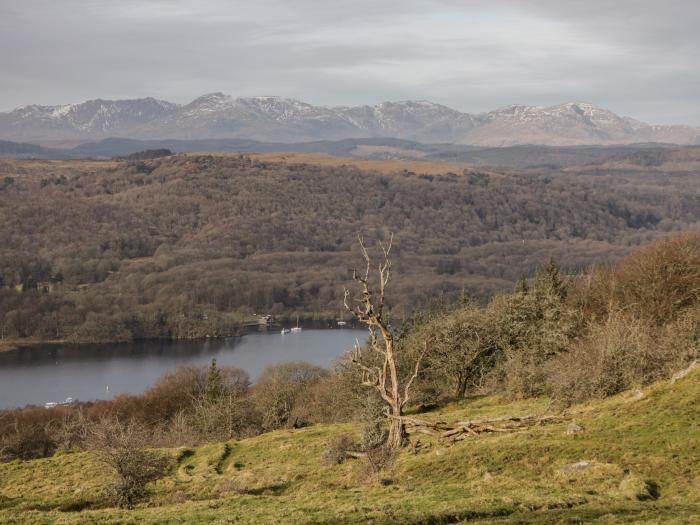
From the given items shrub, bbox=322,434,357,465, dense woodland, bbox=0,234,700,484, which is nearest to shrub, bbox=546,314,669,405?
dense woodland, bbox=0,234,700,484

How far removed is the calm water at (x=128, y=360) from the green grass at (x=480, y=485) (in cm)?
7047

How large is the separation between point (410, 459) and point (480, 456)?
88.1 inches

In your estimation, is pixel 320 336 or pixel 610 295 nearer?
pixel 610 295

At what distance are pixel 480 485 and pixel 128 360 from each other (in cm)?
10883

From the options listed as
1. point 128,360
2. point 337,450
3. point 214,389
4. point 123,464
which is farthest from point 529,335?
point 128,360

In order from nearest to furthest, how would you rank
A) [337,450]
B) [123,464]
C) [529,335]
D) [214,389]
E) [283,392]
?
[123,464] → [337,450] → [529,335] → [214,389] → [283,392]

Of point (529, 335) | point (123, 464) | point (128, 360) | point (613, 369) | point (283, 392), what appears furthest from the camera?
point (128, 360)

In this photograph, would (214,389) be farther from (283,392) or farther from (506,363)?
(506,363)

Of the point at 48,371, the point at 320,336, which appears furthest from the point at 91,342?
the point at 320,336

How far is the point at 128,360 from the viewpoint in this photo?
4727 inches

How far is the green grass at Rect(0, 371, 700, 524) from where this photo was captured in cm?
1519

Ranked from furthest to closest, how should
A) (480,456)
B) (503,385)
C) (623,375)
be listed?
(503,385) → (623,375) → (480,456)

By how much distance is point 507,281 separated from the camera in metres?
179

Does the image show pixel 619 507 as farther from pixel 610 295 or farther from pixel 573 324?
pixel 610 295
